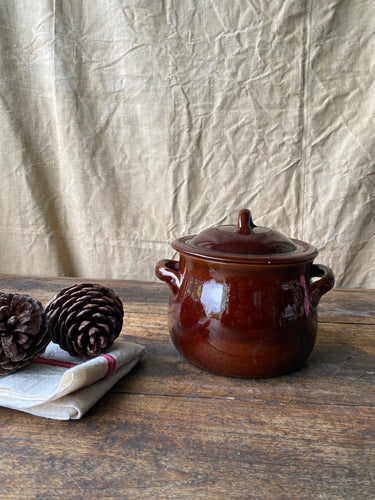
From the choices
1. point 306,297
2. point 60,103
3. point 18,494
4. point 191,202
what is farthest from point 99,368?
point 60,103

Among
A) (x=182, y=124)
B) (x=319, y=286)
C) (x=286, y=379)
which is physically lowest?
(x=286, y=379)

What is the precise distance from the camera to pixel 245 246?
55 centimetres

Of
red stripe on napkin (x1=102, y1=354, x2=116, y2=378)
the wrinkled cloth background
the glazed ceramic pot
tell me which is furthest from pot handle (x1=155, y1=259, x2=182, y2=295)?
the wrinkled cloth background

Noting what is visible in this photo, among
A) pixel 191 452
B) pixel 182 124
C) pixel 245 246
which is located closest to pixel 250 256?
pixel 245 246

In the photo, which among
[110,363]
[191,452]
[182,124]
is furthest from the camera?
[182,124]

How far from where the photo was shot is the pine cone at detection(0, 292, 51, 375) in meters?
0.50

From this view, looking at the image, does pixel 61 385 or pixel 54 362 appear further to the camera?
pixel 54 362

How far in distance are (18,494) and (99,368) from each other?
157mm

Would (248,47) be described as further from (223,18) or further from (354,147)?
(354,147)

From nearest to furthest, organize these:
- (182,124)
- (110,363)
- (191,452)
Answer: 1. (191,452)
2. (110,363)
3. (182,124)

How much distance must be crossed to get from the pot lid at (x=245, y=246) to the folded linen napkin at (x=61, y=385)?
172 millimetres

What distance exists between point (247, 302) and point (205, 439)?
0.55 ft

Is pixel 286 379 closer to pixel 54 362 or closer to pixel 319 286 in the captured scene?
pixel 319 286

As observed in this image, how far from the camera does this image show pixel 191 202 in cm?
126
